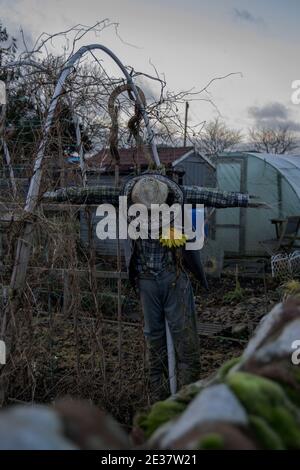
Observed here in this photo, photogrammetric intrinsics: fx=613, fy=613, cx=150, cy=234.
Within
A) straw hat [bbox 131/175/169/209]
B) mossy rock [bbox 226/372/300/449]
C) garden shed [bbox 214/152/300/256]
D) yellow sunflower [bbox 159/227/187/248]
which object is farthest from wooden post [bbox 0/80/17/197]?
garden shed [bbox 214/152/300/256]

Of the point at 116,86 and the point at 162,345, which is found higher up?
the point at 116,86

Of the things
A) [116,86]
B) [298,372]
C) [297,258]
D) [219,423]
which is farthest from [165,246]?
[297,258]

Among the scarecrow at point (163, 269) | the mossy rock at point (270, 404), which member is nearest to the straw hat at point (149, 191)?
the scarecrow at point (163, 269)

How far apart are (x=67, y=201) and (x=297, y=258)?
8104mm

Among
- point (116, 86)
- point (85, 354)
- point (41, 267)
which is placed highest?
point (116, 86)

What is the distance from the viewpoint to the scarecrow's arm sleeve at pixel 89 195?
4543mm

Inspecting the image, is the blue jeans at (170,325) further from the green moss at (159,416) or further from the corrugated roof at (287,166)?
the corrugated roof at (287,166)

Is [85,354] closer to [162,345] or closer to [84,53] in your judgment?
[162,345]

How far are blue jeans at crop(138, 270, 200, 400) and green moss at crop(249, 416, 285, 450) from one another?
3234 mm

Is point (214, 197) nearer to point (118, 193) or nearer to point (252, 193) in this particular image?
point (118, 193)

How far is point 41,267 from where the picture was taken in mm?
4426

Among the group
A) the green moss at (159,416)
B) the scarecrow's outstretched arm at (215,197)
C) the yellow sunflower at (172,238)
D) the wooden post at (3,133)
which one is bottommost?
the green moss at (159,416)

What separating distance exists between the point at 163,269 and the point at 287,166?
34.7ft

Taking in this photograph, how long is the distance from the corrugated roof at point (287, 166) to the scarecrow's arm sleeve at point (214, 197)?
8.99 m
